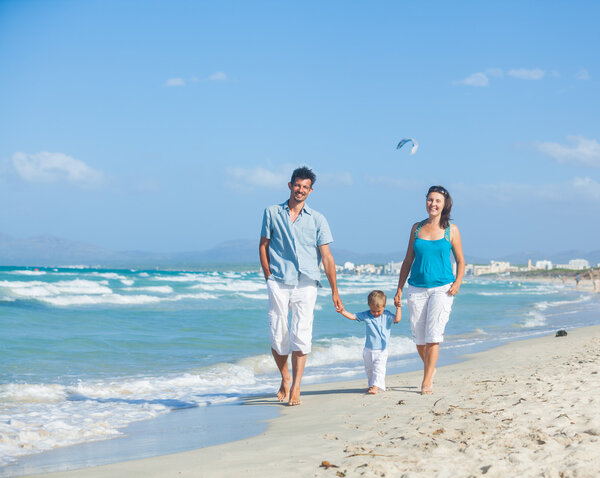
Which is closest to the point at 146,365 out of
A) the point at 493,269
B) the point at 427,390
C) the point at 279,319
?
the point at 279,319

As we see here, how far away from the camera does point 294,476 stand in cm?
323

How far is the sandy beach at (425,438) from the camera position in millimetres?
3213

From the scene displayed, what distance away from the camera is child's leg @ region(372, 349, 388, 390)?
5.73m

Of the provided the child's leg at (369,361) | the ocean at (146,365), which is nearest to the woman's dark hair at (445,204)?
the child's leg at (369,361)

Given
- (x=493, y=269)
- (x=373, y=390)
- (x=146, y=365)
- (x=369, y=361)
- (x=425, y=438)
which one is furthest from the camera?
(x=493, y=269)

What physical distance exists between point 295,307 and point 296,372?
25.0 inches

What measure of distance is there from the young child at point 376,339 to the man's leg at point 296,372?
2.06 feet

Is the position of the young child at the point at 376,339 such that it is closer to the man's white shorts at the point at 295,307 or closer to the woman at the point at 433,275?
the woman at the point at 433,275

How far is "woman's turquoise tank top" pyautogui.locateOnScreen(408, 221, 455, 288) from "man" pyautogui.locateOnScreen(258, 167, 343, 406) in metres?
0.76

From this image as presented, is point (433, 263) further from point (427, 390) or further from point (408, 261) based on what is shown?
point (427, 390)

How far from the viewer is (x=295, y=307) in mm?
5355

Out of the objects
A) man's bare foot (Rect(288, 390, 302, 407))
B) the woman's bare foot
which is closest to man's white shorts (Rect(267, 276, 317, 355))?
man's bare foot (Rect(288, 390, 302, 407))

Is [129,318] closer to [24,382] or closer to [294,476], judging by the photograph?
[24,382]

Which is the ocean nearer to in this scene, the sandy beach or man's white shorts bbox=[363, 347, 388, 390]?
the sandy beach
